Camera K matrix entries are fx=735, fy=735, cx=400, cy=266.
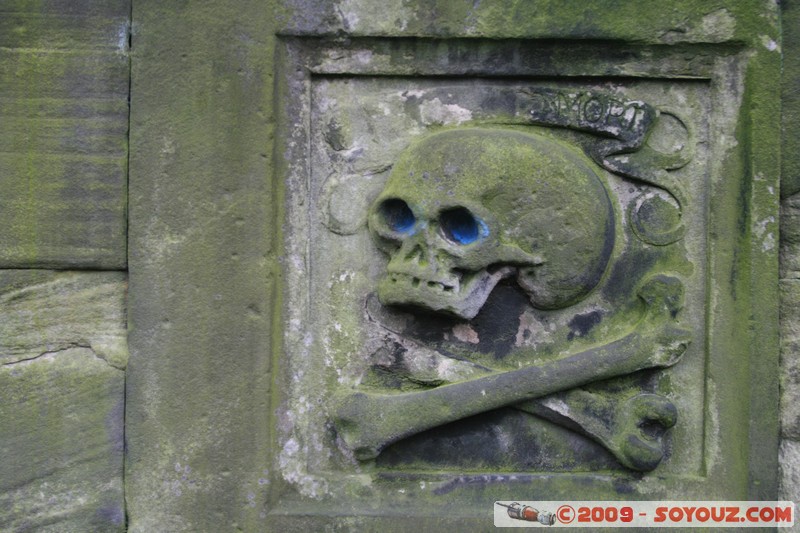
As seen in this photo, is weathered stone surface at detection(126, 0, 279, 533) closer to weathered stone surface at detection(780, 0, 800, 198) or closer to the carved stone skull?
the carved stone skull

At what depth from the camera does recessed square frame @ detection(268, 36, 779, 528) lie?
2.13 metres

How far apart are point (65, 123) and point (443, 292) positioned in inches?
47.8

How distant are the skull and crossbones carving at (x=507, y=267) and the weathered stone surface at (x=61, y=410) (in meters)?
0.70

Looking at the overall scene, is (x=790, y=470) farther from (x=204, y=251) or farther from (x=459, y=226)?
(x=204, y=251)

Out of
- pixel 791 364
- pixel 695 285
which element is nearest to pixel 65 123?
pixel 695 285

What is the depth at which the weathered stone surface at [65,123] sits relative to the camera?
84.8 inches

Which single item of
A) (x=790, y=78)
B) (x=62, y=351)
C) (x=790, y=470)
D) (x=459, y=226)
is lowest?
(x=790, y=470)

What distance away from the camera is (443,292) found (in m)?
2.06

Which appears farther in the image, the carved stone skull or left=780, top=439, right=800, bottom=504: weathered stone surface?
left=780, top=439, right=800, bottom=504: weathered stone surface

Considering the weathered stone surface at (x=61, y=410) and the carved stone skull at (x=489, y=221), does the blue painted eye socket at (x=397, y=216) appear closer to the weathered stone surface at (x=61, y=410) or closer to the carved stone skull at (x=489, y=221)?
the carved stone skull at (x=489, y=221)

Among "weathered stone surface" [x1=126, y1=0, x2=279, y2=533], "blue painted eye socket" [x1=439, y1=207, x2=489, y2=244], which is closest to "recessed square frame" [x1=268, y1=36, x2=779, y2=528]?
"weathered stone surface" [x1=126, y1=0, x2=279, y2=533]

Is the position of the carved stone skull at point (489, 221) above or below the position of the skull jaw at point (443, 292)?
above

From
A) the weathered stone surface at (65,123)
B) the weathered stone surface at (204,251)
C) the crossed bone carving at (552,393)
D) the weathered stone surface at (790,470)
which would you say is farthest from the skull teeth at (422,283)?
the weathered stone surface at (790,470)

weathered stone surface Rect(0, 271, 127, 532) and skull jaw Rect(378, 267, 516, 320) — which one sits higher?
skull jaw Rect(378, 267, 516, 320)
